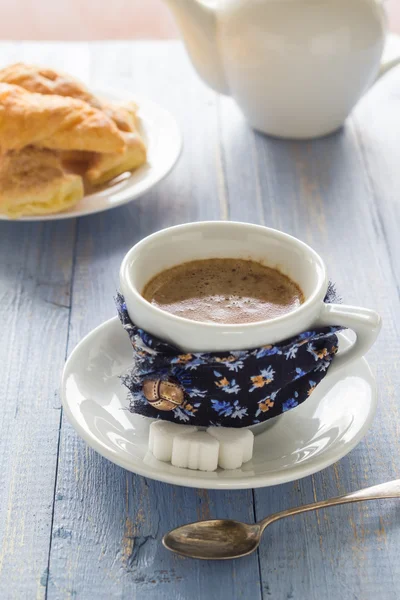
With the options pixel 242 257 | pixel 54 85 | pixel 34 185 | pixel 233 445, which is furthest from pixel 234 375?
pixel 54 85

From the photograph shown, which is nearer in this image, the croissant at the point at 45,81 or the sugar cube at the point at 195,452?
the sugar cube at the point at 195,452

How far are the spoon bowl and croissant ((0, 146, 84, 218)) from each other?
0.59 meters

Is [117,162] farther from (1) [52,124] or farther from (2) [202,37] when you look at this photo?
(2) [202,37]

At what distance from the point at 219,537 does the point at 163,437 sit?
0.33 ft

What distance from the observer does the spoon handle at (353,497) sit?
2.29 ft

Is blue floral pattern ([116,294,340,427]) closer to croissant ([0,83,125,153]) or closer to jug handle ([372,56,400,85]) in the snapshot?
croissant ([0,83,125,153])

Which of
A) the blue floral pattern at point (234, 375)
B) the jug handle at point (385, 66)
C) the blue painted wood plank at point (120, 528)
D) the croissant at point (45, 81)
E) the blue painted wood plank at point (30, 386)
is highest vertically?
the blue floral pattern at point (234, 375)

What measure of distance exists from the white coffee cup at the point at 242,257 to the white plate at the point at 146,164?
13.8 inches

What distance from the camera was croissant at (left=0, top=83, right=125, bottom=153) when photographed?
3.66 feet

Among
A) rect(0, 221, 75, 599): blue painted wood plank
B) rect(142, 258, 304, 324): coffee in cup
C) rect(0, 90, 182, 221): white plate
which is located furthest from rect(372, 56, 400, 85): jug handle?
rect(142, 258, 304, 324): coffee in cup

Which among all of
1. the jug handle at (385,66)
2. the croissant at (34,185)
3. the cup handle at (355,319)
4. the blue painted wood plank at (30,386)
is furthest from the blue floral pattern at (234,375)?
the jug handle at (385,66)

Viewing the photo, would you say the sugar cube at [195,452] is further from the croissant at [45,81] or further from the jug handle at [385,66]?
the jug handle at [385,66]

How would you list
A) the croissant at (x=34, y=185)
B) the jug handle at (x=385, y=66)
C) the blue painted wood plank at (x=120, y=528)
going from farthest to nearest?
the jug handle at (x=385, y=66)
the croissant at (x=34, y=185)
the blue painted wood plank at (x=120, y=528)

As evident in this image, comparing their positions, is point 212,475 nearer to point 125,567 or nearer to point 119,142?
point 125,567
